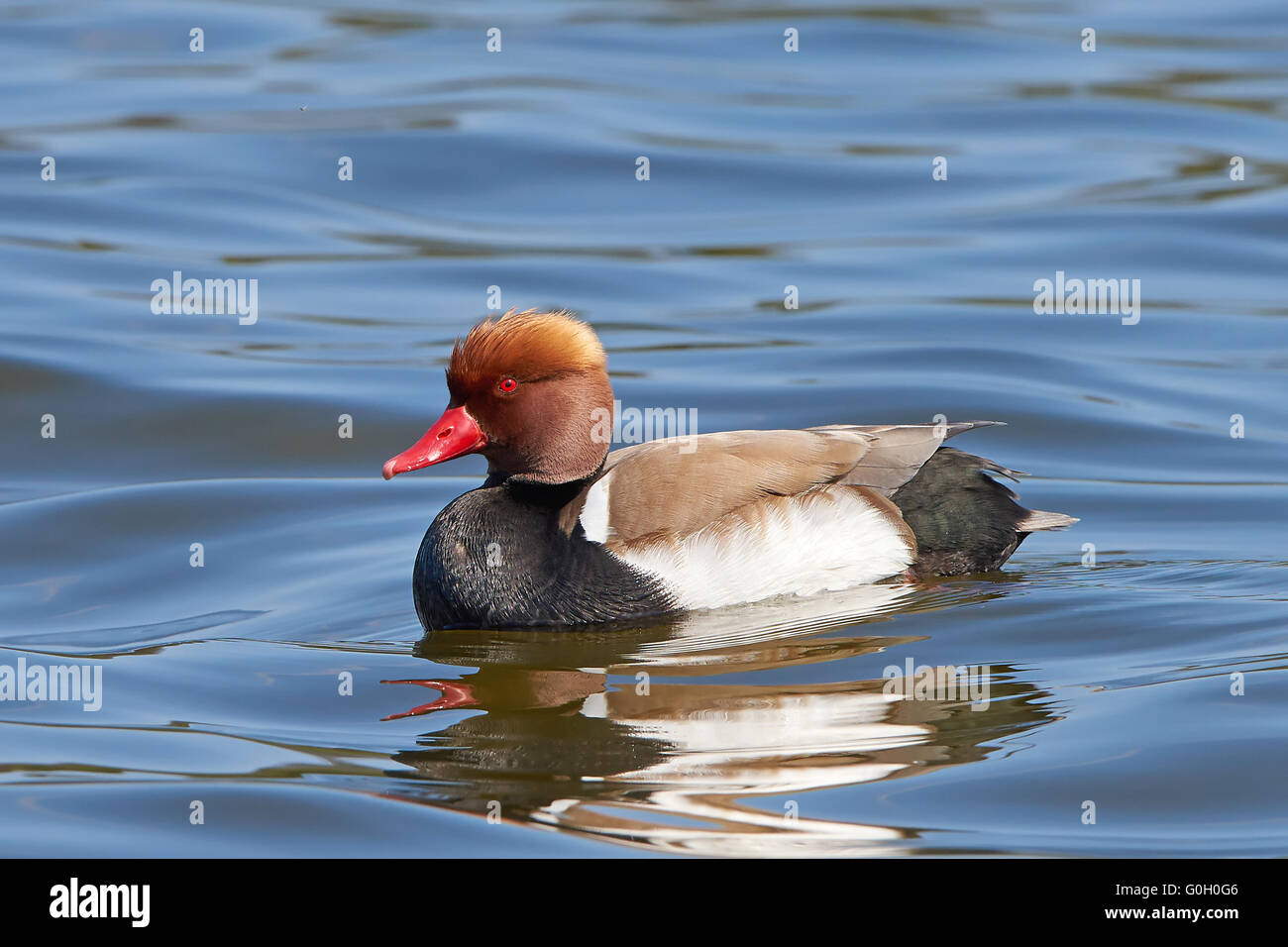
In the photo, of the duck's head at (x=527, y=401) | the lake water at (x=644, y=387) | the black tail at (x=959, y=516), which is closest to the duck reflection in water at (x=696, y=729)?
the lake water at (x=644, y=387)

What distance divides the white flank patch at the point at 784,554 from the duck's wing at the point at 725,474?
5 centimetres

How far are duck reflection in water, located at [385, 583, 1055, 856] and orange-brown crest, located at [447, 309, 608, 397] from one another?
0.98 m

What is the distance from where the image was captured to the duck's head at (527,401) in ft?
21.5

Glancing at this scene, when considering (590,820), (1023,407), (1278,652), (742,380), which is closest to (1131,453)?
(1023,407)

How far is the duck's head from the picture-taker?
654 cm

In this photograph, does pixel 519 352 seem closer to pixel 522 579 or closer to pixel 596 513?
pixel 596 513

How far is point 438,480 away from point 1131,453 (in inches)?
145

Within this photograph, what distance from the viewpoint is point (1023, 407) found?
9.99m

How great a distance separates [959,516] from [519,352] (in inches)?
74.5

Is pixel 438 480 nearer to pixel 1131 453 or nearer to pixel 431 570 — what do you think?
pixel 431 570

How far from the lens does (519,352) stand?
652cm

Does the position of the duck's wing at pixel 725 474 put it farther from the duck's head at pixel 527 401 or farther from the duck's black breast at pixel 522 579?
the duck's head at pixel 527 401

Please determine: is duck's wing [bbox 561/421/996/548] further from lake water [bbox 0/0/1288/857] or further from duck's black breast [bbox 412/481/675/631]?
lake water [bbox 0/0/1288/857]

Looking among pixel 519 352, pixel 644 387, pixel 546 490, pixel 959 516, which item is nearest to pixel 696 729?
pixel 546 490
